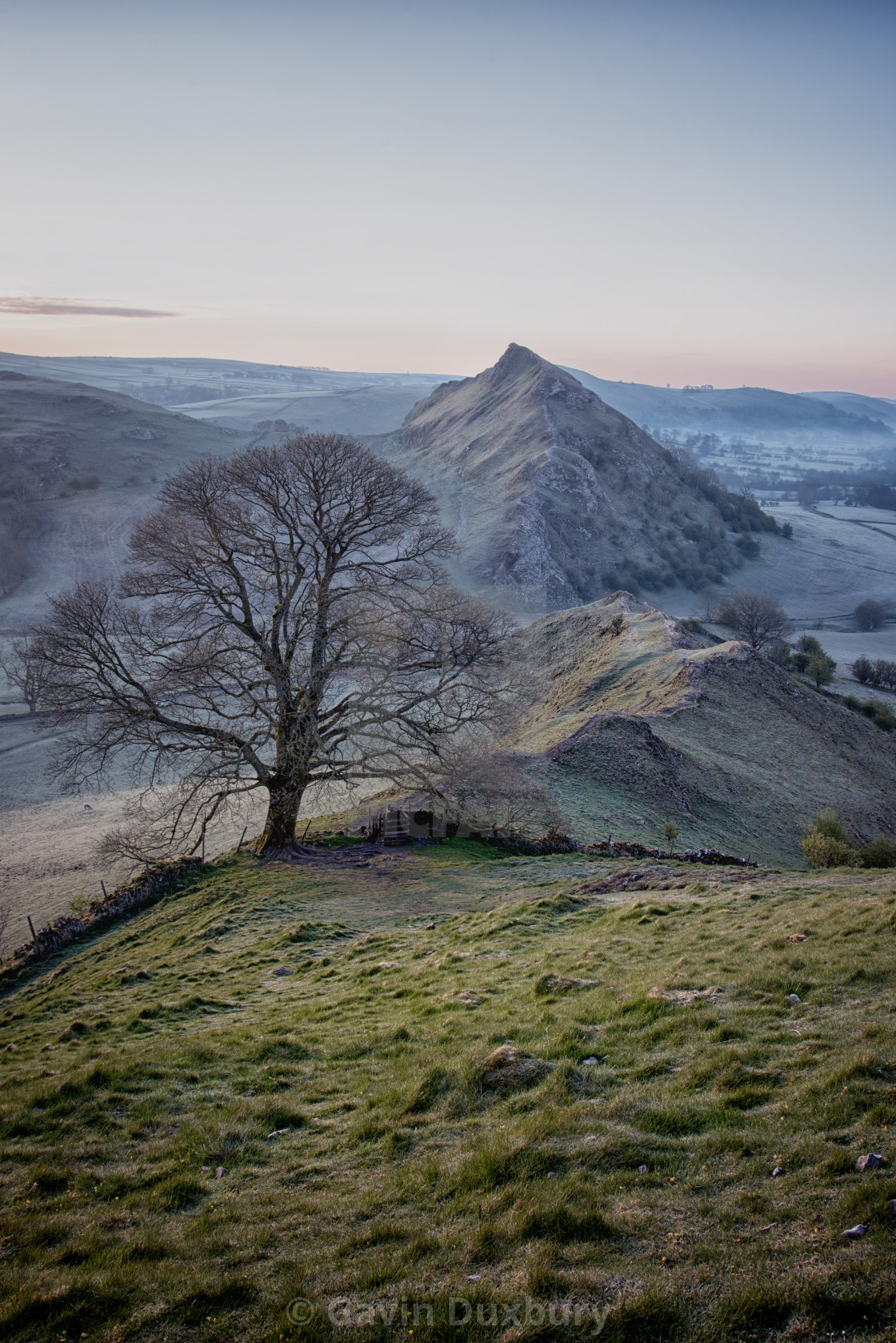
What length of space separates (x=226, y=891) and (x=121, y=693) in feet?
17.9

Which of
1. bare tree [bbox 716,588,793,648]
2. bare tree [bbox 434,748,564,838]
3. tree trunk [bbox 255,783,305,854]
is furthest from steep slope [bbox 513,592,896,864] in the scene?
bare tree [bbox 716,588,793,648]

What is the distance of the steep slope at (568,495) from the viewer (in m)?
83.9

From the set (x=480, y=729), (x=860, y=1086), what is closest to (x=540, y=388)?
(x=480, y=729)

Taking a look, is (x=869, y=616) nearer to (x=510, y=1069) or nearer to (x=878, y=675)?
(x=878, y=675)

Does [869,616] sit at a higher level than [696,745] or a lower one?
higher

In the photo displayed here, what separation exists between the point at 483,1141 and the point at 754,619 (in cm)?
6437

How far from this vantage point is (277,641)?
18906 millimetres

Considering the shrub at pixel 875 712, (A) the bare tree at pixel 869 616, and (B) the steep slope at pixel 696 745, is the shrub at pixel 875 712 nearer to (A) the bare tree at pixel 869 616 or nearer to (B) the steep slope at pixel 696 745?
(B) the steep slope at pixel 696 745

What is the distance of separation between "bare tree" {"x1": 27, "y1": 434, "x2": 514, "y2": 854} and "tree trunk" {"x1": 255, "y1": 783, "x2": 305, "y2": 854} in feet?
0.14

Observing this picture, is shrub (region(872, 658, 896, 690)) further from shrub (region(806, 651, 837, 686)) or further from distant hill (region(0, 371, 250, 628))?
distant hill (region(0, 371, 250, 628))

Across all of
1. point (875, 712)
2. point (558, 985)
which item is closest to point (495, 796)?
point (558, 985)

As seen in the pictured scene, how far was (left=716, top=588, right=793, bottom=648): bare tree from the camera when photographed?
63.1 metres

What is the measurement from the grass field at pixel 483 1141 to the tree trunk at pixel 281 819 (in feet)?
23.6

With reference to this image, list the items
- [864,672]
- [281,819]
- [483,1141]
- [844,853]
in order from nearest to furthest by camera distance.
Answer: [483,1141] < [281,819] < [844,853] < [864,672]
